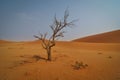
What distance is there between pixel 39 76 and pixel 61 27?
6.24 metres

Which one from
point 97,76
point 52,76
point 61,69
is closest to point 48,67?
point 61,69

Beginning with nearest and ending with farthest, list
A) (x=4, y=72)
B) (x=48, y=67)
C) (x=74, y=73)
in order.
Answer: (x=74, y=73)
(x=4, y=72)
(x=48, y=67)

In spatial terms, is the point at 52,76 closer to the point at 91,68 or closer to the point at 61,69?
the point at 61,69

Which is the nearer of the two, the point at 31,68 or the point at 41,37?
the point at 31,68

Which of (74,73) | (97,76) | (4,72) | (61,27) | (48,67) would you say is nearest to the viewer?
(97,76)

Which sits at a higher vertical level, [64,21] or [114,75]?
[64,21]

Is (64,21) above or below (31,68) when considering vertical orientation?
above

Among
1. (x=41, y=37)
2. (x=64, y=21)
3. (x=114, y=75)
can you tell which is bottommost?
(x=114, y=75)

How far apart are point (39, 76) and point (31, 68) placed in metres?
2.05

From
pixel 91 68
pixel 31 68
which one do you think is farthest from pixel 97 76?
pixel 31 68

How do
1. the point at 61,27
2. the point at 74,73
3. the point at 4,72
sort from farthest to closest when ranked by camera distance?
the point at 61,27 < the point at 4,72 < the point at 74,73

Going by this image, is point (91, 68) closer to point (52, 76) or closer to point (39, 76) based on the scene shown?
point (52, 76)

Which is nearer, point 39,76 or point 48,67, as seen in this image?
point 39,76

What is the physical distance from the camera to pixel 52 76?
36.2 ft
